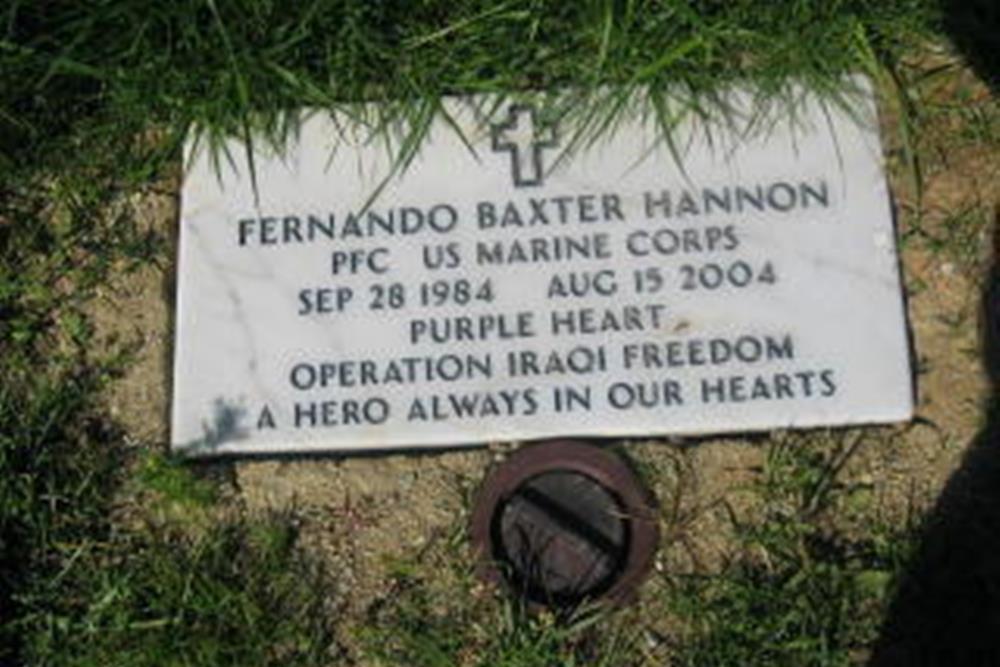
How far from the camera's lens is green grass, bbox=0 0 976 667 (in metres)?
2.29

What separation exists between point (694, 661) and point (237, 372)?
0.94 meters

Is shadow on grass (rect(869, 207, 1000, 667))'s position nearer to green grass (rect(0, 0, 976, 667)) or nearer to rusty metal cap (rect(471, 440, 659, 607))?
green grass (rect(0, 0, 976, 667))

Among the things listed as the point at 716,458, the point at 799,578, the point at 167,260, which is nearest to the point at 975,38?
the point at 716,458

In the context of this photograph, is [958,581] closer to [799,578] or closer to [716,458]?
[799,578]

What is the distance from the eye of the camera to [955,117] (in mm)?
2516

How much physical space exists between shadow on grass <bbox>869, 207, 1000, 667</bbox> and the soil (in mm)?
34

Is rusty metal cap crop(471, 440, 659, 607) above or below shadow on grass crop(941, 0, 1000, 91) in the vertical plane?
below

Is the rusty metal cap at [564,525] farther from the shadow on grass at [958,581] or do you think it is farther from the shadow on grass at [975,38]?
the shadow on grass at [975,38]

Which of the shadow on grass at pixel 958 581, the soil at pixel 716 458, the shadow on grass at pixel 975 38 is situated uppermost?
the shadow on grass at pixel 975 38

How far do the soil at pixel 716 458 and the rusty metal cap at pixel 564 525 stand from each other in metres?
0.04

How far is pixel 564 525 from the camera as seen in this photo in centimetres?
234

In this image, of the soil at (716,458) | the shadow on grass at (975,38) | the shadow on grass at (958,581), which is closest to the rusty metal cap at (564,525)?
the soil at (716,458)

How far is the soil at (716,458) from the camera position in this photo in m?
2.34

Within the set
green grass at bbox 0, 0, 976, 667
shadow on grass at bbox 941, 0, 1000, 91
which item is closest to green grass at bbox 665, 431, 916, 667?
green grass at bbox 0, 0, 976, 667
